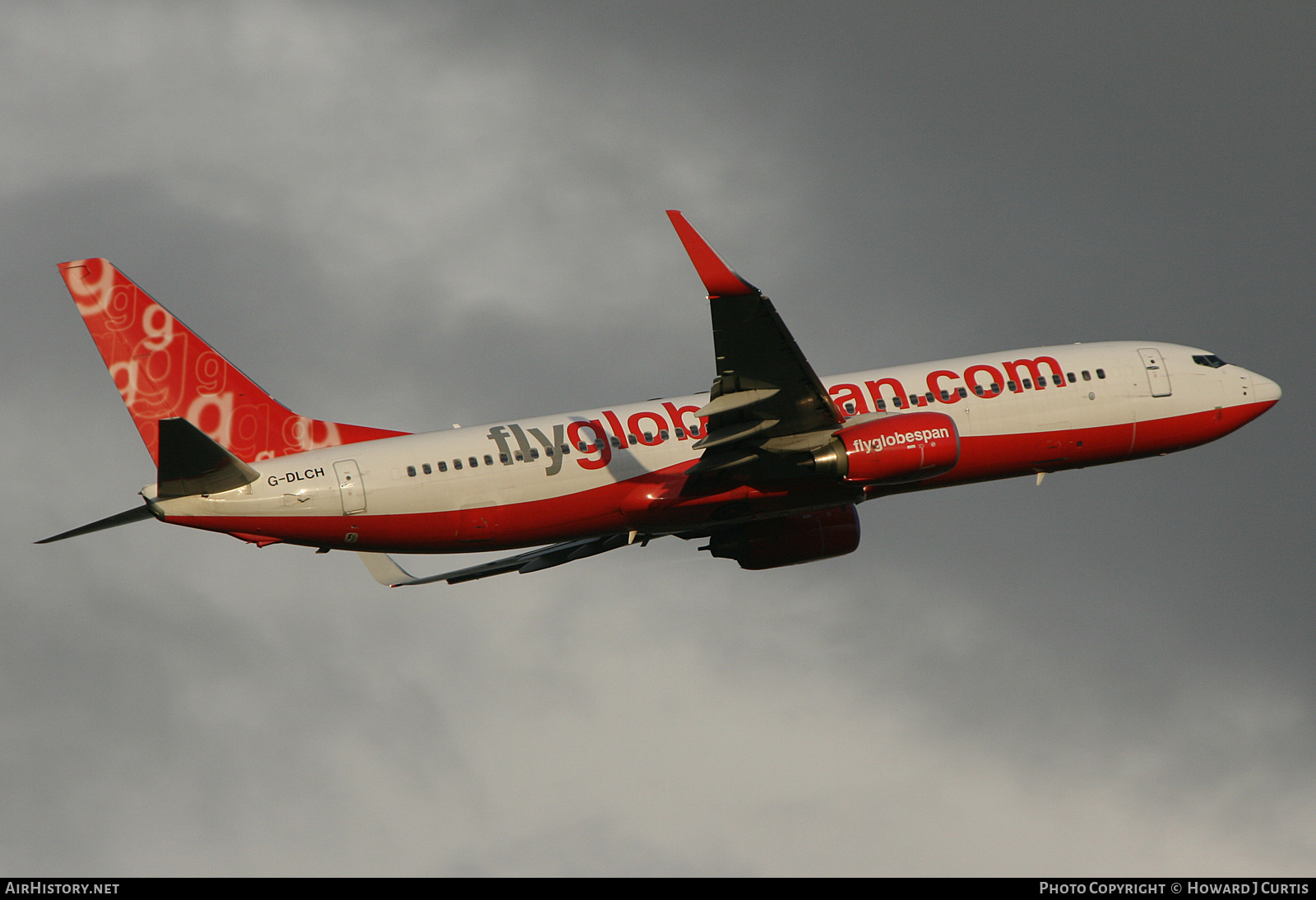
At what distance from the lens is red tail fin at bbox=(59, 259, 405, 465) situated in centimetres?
3962

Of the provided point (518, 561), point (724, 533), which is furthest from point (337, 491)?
point (724, 533)

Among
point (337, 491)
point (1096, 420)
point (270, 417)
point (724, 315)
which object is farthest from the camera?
point (1096, 420)

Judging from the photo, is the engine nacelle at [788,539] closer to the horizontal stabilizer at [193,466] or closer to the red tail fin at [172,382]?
the red tail fin at [172,382]

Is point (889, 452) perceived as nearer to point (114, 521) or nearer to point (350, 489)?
point (350, 489)

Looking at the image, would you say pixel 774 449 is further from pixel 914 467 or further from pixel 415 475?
pixel 415 475

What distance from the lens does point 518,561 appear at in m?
45.3

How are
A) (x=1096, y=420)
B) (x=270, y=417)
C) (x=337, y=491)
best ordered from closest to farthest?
(x=337, y=491) < (x=270, y=417) < (x=1096, y=420)

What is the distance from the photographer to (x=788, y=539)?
44500 millimetres

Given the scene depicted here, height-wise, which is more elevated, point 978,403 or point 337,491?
point 978,403

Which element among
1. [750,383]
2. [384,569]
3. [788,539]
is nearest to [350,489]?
→ [384,569]

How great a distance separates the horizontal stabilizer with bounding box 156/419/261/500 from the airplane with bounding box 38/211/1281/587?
0.05 metres

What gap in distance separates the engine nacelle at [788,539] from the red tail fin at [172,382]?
11.7m

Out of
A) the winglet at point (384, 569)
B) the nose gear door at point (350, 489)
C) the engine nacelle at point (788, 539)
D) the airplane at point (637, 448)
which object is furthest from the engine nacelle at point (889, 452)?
the winglet at point (384, 569)
